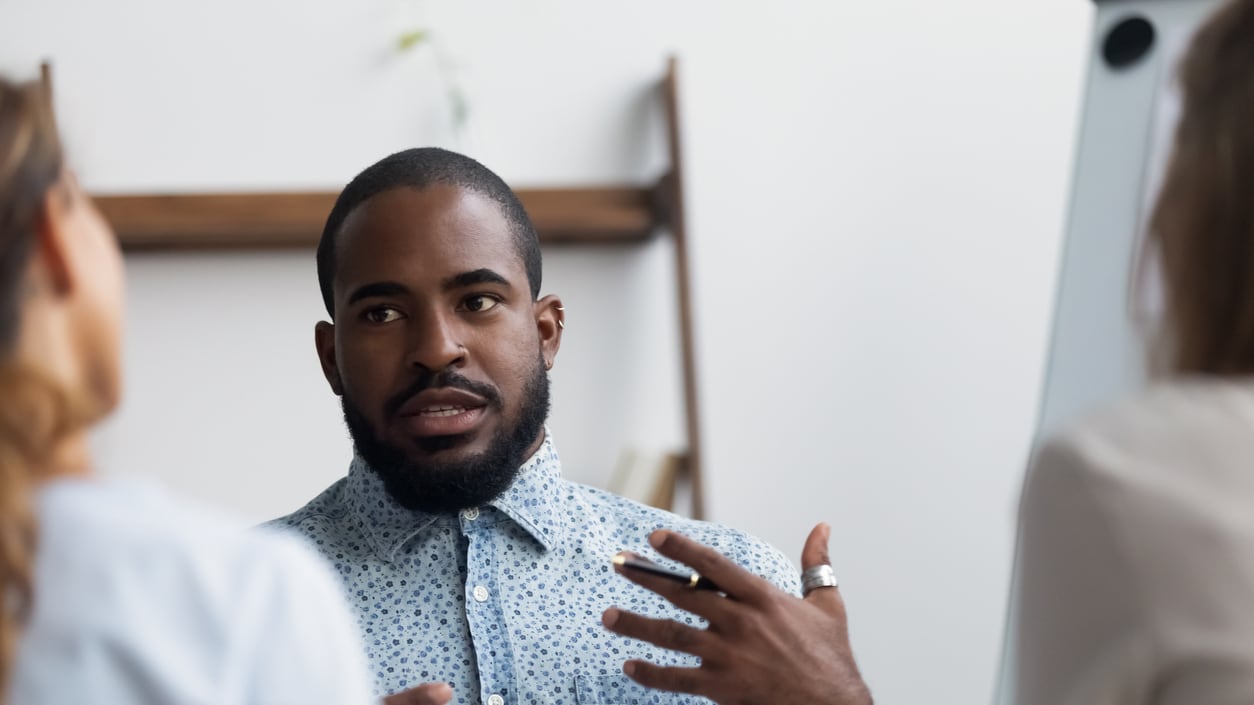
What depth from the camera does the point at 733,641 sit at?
1167 millimetres

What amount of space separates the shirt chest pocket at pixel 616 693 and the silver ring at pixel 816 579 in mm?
150

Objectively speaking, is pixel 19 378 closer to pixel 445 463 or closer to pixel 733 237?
pixel 445 463

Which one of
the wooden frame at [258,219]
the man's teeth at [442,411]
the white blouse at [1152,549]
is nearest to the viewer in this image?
the white blouse at [1152,549]

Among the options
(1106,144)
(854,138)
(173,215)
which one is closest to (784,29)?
(854,138)

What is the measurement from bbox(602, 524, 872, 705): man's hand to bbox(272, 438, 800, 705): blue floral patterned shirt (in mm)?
166

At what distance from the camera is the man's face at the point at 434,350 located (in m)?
1.34

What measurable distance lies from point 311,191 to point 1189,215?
1.62 m

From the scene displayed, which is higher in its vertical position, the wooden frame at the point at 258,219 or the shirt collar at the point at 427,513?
the wooden frame at the point at 258,219

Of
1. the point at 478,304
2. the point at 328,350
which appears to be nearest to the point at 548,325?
the point at 478,304

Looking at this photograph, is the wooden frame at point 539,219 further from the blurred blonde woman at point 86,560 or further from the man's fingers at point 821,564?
the blurred blonde woman at point 86,560

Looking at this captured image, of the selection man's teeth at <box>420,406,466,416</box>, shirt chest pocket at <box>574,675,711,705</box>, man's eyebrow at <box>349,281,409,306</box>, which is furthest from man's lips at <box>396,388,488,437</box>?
shirt chest pocket at <box>574,675,711,705</box>

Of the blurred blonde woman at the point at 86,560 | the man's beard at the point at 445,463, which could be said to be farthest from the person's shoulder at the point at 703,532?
the blurred blonde woman at the point at 86,560

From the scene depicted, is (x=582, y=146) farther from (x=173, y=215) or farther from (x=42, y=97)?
(x=42, y=97)

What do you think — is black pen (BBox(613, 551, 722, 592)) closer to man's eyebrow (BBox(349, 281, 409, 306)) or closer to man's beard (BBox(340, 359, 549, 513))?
man's beard (BBox(340, 359, 549, 513))
